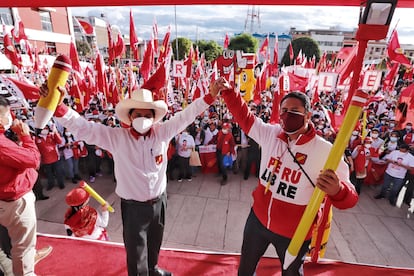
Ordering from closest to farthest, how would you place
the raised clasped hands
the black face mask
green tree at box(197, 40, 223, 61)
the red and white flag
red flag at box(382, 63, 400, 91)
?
the black face mask, the raised clasped hands, the red and white flag, red flag at box(382, 63, 400, 91), green tree at box(197, 40, 223, 61)

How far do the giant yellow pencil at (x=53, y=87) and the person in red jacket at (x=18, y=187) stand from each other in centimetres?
87

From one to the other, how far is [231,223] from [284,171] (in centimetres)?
310

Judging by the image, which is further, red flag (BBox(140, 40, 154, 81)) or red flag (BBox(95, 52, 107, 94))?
red flag (BBox(95, 52, 107, 94))

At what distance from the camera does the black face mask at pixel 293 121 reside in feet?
6.07

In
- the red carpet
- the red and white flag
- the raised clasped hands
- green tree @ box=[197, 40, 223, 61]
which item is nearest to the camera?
the raised clasped hands

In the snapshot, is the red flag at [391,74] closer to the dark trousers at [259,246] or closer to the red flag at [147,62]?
the red flag at [147,62]

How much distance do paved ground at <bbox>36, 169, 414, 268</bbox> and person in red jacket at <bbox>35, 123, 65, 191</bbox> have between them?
289mm

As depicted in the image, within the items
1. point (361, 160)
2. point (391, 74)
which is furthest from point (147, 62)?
point (391, 74)

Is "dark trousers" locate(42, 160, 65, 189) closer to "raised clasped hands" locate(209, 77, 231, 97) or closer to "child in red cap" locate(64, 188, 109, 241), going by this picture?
Answer: "child in red cap" locate(64, 188, 109, 241)

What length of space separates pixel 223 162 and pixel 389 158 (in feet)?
12.8

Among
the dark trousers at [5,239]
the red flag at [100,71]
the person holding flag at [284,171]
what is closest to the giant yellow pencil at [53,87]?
the person holding flag at [284,171]

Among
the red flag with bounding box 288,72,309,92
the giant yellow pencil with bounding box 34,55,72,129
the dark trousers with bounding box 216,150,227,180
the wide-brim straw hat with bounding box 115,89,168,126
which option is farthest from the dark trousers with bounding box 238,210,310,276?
the red flag with bounding box 288,72,309,92

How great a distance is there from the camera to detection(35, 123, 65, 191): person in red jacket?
552 centimetres

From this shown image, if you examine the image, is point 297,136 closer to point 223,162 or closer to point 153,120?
point 153,120
